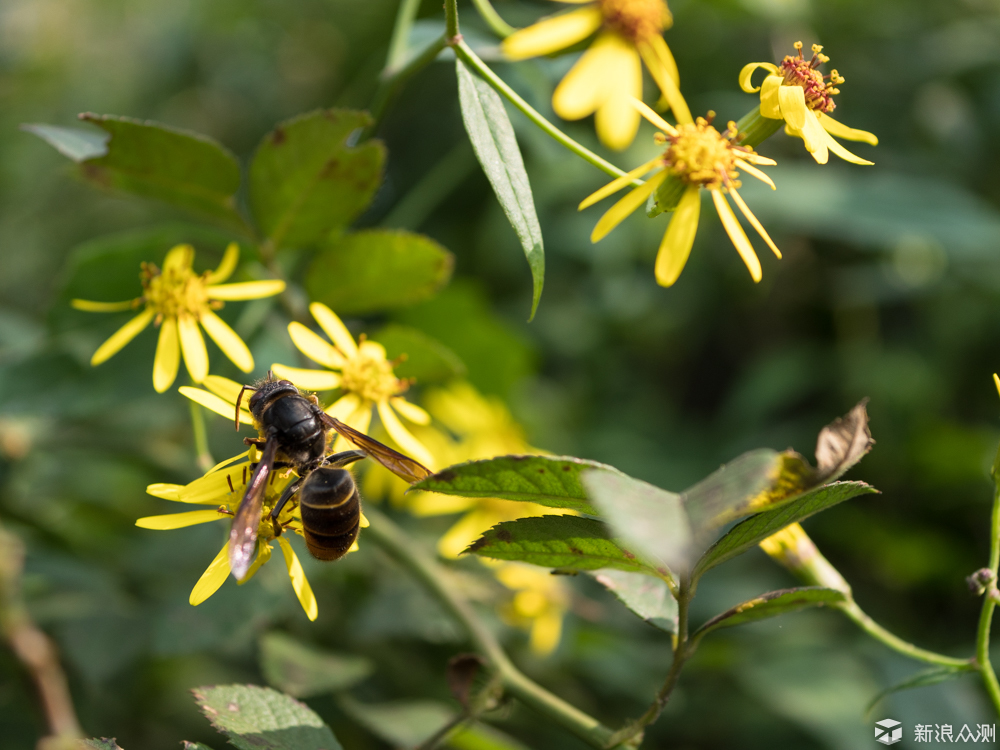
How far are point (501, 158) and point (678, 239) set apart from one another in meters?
0.21

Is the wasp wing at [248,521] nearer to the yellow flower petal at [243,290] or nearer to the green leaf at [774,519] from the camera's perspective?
the yellow flower petal at [243,290]

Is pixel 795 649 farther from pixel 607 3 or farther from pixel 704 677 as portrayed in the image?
pixel 607 3

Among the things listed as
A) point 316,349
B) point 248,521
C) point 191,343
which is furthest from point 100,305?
point 248,521

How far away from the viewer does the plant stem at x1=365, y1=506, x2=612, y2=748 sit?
0.97 meters

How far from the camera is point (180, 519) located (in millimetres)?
959

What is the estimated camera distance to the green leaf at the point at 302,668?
1.28 meters

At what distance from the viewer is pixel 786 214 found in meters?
2.11

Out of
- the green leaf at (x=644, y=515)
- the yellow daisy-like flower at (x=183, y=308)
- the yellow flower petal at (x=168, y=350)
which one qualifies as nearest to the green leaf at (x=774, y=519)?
the green leaf at (x=644, y=515)

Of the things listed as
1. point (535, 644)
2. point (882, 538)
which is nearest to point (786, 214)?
point (882, 538)

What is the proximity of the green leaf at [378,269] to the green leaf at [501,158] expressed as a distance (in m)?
0.35

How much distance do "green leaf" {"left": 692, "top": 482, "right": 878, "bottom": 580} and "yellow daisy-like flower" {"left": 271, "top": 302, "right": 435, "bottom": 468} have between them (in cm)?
51

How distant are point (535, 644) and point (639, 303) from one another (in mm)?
977

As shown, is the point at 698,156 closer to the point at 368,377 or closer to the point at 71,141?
the point at 368,377

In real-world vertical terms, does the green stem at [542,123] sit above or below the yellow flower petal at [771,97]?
below
